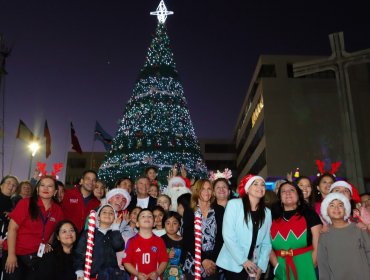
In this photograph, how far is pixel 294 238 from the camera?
4.68 m

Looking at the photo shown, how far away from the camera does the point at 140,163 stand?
19.6m

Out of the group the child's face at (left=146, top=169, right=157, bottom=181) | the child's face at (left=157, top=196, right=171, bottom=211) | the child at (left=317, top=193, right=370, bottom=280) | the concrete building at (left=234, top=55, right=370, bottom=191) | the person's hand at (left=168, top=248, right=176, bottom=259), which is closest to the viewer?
the child at (left=317, top=193, right=370, bottom=280)

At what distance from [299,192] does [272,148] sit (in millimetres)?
28463

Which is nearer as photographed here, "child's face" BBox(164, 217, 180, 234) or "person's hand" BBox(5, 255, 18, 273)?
"person's hand" BBox(5, 255, 18, 273)

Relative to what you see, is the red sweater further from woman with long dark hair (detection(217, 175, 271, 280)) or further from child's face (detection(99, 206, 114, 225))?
woman with long dark hair (detection(217, 175, 271, 280))

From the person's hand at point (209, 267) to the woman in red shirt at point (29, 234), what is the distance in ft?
7.21

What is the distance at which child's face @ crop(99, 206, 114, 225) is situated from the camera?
5.06 meters

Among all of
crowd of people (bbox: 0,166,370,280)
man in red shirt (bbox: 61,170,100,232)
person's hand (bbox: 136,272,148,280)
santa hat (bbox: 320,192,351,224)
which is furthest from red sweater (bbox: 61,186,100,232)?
santa hat (bbox: 320,192,351,224)

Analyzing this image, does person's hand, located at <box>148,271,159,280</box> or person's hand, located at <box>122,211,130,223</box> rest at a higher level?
person's hand, located at <box>122,211,130,223</box>

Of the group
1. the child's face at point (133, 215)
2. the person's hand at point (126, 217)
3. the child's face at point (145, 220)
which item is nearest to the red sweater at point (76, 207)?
the person's hand at point (126, 217)

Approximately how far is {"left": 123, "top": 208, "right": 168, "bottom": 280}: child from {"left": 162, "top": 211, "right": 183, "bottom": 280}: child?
1.59ft

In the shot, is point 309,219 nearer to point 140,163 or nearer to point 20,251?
point 20,251

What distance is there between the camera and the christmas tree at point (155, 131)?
64.8 ft

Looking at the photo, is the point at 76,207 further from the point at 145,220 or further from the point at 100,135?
the point at 100,135
